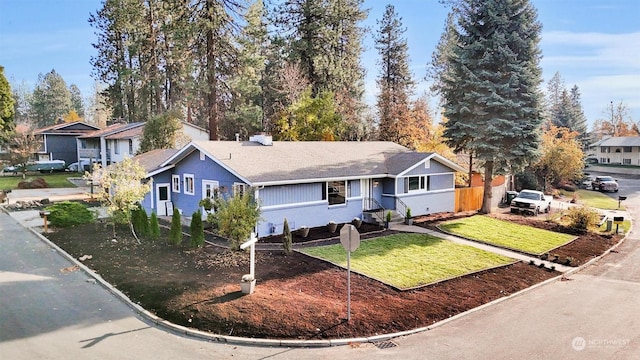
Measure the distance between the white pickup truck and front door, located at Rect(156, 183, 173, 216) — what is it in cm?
2177

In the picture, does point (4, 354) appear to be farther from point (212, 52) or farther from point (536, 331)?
point (212, 52)

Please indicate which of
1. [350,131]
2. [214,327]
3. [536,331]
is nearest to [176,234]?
[214,327]

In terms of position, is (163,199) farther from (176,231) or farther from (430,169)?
(430,169)

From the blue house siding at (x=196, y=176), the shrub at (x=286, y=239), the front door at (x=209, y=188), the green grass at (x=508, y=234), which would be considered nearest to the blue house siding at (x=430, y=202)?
the green grass at (x=508, y=234)

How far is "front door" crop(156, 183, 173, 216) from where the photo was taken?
979 inches

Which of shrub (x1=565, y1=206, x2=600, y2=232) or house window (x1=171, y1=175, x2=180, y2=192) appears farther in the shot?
house window (x1=171, y1=175, x2=180, y2=192)

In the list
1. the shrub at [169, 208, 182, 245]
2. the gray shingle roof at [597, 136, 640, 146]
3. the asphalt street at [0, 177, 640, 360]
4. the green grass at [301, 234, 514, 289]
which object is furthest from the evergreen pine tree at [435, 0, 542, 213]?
the gray shingle roof at [597, 136, 640, 146]

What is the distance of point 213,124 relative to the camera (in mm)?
31609

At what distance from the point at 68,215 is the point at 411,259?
17.4m

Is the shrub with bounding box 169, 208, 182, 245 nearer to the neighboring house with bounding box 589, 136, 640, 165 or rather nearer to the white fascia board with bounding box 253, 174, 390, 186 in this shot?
the white fascia board with bounding box 253, 174, 390, 186

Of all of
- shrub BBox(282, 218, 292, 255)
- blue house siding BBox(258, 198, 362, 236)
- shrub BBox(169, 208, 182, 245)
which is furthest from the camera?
blue house siding BBox(258, 198, 362, 236)

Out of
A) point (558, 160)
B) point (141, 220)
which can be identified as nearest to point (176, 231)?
point (141, 220)

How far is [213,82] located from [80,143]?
2918 centimetres

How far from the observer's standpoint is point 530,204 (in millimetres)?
27672
